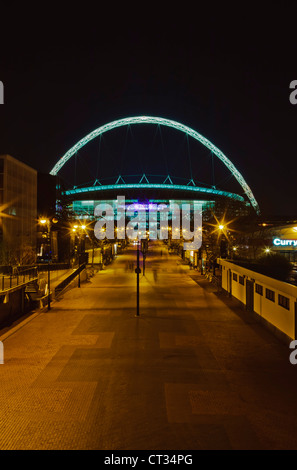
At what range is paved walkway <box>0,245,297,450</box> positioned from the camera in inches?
251

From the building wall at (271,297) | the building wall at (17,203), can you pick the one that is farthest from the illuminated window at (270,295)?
the building wall at (17,203)

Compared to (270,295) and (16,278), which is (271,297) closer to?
(270,295)

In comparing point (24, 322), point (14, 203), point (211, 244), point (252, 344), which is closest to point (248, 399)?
point (252, 344)

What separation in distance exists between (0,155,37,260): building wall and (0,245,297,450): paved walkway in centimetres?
2462

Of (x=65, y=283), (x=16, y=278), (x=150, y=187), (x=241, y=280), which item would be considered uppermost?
(x=150, y=187)

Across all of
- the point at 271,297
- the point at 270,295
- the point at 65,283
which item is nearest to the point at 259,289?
the point at 270,295

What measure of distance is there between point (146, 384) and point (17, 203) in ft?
124

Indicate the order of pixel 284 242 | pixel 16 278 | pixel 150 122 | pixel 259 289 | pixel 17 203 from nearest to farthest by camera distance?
pixel 259 289 → pixel 16 278 → pixel 284 242 → pixel 17 203 → pixel 150 122

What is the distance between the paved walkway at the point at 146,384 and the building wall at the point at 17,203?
80.8 ft

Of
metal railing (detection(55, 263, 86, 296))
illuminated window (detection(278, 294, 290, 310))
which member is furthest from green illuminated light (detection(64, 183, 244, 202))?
illuminated window (detection(278, 294, 290, 310))

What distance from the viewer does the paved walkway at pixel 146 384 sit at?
638 cm

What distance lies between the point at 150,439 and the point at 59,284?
67.4 feet

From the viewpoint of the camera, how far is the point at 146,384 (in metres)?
8.78
